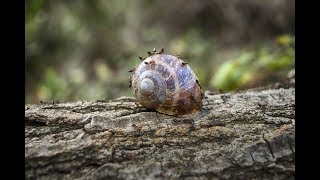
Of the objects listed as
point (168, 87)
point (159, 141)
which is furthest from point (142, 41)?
point (159, 141)

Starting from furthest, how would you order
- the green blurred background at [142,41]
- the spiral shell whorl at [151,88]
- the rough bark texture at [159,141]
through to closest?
the green blurred background at [142,41], the spiral shell whorl at [151,88], the rough bark texture at [159,141]

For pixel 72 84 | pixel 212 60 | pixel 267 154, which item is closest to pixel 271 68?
pixel 212 60

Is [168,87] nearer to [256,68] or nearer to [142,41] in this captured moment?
[256,68]

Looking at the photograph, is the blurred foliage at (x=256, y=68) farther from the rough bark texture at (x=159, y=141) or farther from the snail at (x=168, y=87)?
the snail at (x=168, y=87)

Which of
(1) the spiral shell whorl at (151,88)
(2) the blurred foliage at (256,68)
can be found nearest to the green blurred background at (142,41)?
(2) the blurred foliage at (256,68)
